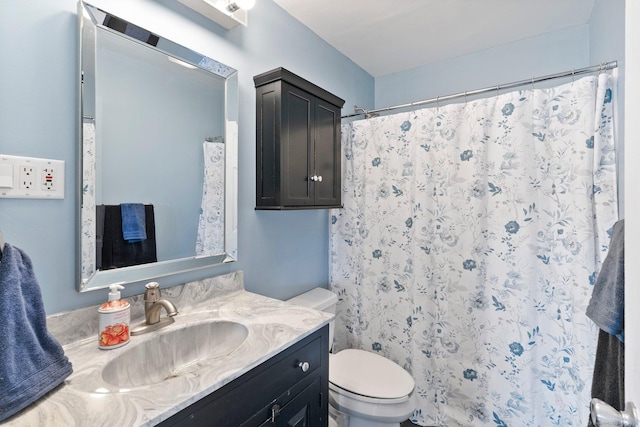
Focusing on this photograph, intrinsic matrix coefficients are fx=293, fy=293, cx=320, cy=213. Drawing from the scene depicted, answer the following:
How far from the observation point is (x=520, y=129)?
1450 mm

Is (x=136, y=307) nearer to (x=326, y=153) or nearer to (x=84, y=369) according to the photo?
(x=84, y=369)

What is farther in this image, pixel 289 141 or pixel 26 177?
pixel 289 141

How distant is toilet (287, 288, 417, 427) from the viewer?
1.30m

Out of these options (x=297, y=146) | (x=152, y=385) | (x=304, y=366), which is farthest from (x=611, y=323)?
(x=297, y=146)

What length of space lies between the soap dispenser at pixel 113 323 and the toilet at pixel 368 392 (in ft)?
2.85

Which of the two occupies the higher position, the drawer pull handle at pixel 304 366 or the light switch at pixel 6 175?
the light switch at pixel 6 175

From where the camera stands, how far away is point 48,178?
86 centimetres

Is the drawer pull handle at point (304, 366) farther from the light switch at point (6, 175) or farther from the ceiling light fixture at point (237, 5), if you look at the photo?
the ceiling light fixture at point (237, 5)

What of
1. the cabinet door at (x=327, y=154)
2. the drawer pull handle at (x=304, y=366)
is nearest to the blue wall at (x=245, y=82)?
the cabinet door at (x=327, y=154)

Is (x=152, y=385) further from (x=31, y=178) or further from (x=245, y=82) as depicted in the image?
(x=245, y=82)

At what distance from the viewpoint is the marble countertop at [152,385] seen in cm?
59

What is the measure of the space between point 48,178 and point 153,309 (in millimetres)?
506

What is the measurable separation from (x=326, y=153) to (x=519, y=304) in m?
1.26

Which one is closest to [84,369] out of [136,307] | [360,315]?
[136,307]
